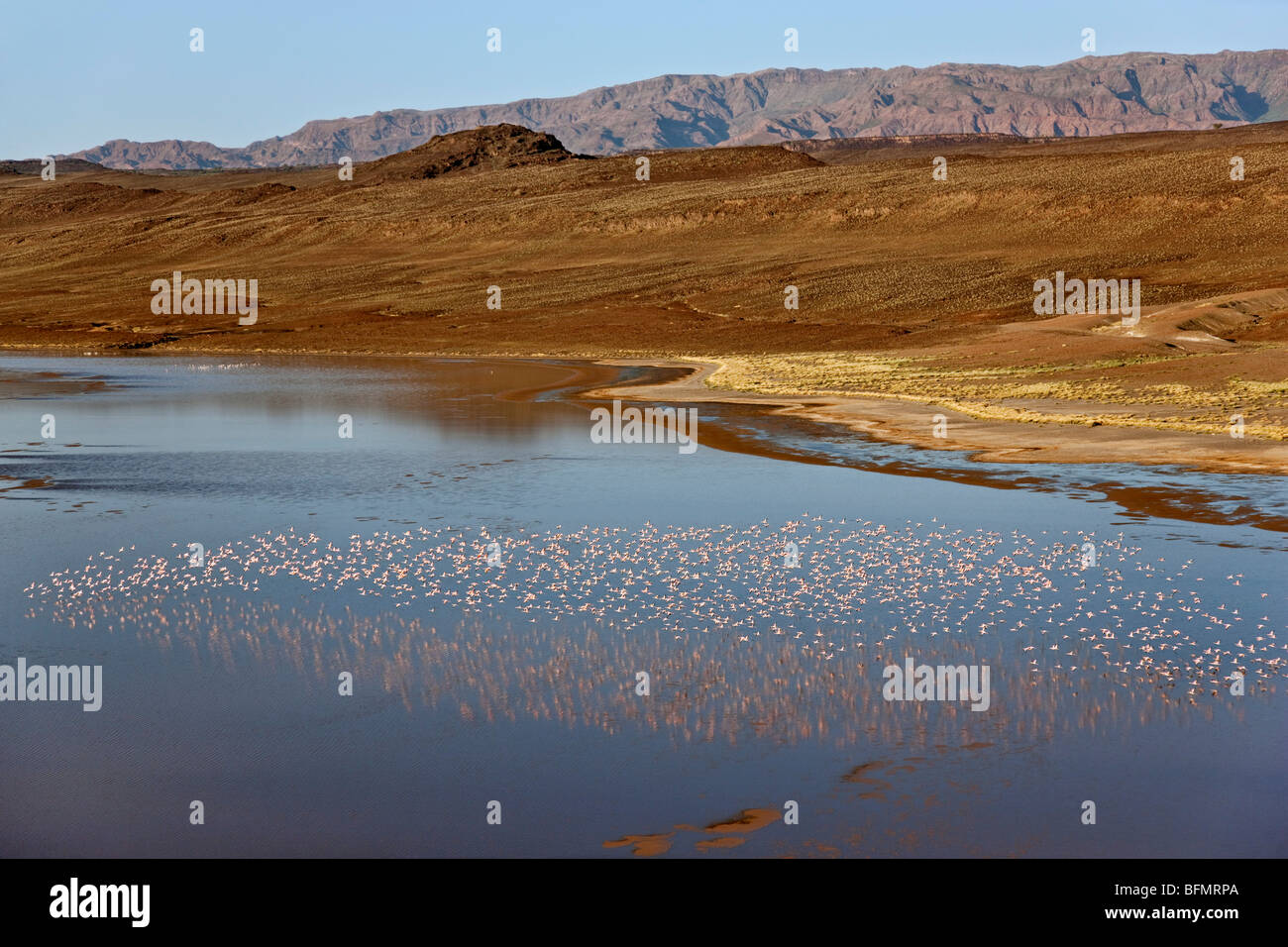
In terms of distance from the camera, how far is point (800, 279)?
276 ft

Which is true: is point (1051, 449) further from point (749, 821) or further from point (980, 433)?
point (749, 821)

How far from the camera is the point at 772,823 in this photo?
367 inches

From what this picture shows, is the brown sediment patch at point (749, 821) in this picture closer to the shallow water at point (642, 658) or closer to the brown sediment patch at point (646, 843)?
the shallow water at point (642, 658)

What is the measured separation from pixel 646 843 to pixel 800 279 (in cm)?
7681

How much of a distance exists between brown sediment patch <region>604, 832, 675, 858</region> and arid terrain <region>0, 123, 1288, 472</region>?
18.2 m

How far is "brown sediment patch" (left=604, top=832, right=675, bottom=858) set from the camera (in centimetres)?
891

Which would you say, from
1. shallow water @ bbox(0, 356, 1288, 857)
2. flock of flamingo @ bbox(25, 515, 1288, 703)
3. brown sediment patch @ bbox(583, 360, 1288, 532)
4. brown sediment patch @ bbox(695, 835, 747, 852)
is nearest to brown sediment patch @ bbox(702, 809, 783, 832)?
shallow water @ bbox(0, 356, 1288, 857)

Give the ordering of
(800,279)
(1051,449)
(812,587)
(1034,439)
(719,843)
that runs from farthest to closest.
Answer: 1. (800,279)
2. (1034,439)
3. (1051,449)
4. (812,587)
5. (719,843)

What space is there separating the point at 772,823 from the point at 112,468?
20.7 meters

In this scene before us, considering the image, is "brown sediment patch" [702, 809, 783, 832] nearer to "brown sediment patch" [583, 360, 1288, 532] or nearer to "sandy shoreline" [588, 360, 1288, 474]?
"brown sediment patch" [583, 360, 1288, 532]

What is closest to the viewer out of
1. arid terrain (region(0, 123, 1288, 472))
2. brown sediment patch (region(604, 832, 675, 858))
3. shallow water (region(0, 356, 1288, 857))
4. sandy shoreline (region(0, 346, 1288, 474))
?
brown sediment patch (region(604, 832, 675, 858))

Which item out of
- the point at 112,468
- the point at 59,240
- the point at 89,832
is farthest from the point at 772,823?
the point at 59,240

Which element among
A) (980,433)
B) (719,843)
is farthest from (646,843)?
(980,433)

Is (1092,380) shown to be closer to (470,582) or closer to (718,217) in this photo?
(470,582)
